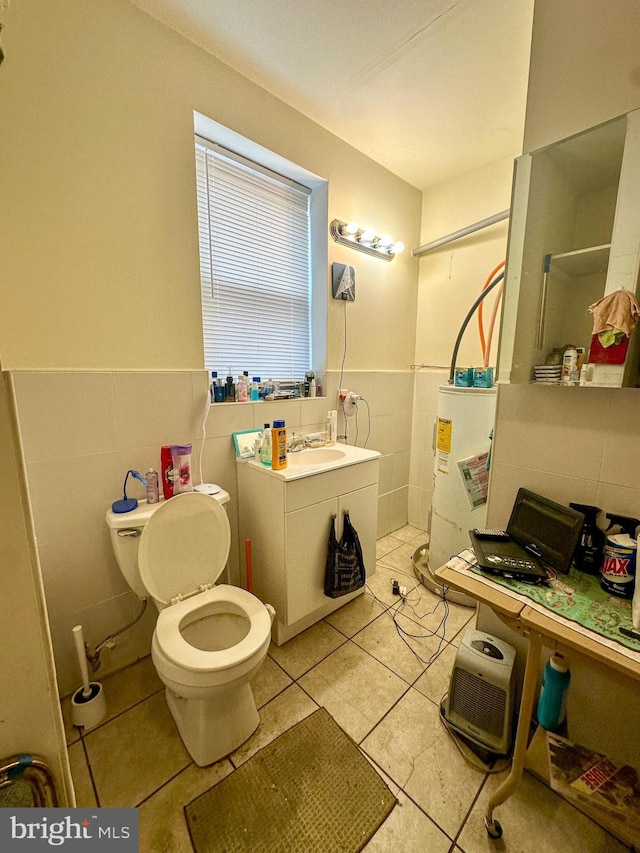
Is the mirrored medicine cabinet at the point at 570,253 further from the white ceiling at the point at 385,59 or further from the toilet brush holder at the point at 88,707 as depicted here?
the toilet brush holder at the point at 88,707

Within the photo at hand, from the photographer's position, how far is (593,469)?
42.3 inches

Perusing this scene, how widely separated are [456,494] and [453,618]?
683 mm

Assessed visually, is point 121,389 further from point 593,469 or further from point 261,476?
point 593,469

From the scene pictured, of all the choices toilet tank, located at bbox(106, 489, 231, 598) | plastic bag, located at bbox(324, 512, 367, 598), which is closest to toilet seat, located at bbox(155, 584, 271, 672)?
toilet tank, located at bbox(106, 489, 231, 598)

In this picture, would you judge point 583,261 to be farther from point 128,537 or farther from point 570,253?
point 128,537

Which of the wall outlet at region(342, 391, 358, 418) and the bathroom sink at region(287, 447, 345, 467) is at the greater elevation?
the wall outlet at region(342, 391, 358, 418)

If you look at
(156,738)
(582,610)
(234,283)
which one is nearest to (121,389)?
(234,283)

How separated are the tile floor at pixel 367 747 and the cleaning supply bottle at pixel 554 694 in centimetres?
23

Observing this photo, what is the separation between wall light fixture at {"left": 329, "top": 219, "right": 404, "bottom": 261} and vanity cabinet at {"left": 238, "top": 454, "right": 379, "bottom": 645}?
1433 millimetres

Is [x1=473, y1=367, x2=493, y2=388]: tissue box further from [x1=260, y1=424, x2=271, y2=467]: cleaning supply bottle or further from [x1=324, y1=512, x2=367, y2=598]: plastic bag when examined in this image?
[x1=260, y1=424, x2=271, y2=467]: cleaning supply bottle

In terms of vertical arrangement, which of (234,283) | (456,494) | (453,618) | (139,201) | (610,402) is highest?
(139,201)

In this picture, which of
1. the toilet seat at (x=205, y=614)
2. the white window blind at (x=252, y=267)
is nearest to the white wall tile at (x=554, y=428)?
the toilet seat at (x=205, y=614)

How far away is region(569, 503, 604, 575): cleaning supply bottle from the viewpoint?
102cm

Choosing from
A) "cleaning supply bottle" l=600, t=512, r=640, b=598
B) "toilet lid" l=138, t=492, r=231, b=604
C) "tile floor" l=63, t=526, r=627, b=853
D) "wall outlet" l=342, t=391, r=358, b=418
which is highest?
"wall outlet" l=342, t=391, r=358, b=418
